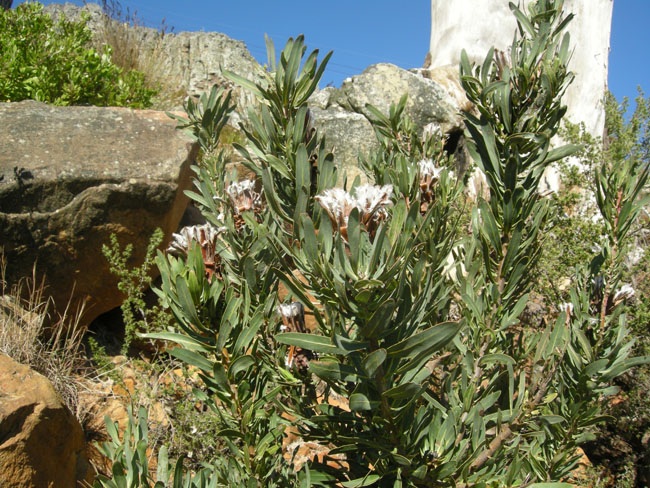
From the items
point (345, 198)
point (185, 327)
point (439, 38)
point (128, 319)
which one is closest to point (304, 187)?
point (345, 198)

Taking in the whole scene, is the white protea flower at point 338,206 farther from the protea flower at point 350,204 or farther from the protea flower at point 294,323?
the protea flower at point 294,323

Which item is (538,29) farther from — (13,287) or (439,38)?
(439,38)

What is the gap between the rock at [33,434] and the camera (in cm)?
224

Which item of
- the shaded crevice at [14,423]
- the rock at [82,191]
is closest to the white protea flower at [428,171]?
the shaded crevice at [14,423]

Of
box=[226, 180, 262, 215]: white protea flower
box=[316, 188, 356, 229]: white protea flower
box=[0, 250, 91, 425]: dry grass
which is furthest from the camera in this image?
box=[0, 250, 91, 425]: dry grass

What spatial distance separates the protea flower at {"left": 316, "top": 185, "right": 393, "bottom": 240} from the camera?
91cm

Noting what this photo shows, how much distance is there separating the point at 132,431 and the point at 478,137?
118cm

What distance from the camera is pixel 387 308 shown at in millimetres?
789

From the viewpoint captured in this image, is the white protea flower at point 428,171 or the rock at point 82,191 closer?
the white protea flower at point 428,171

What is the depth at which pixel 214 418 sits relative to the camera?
263 centimetres

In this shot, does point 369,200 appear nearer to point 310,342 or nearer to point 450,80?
point 310,342

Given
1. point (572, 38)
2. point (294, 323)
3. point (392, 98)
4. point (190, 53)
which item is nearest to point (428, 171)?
point (294, 323)

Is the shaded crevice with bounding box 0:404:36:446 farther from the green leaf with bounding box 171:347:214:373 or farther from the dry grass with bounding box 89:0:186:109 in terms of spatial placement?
the dry grass with bounding box 89:0:186:109

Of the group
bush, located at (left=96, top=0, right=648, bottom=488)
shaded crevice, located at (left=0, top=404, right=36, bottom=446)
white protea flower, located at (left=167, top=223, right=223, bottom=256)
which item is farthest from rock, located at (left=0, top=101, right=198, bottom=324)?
white protea flower, located at (left=167, top=223, right=223, bottom=256)
